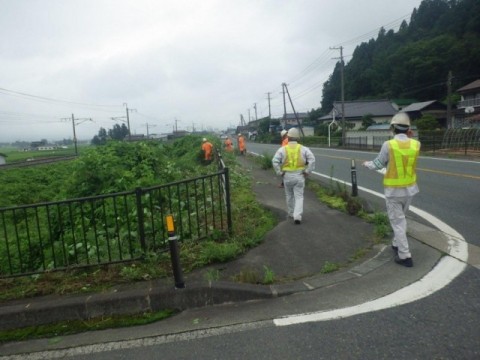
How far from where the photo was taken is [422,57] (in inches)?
2044

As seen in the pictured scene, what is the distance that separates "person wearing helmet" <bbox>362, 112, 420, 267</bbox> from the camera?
428 centimetres

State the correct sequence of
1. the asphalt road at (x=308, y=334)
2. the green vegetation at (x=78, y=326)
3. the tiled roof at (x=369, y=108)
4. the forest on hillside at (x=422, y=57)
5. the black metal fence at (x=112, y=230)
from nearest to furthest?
the asphalt road at (x=308, y=334), the green vegetation at (x=78, y=326), the black metal fence at (x=112, y=230), the forest on hillside at (x=422, y=57), the tiled roof at (x=369, y=108)

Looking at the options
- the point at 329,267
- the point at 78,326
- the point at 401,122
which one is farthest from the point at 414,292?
the point at 78,326

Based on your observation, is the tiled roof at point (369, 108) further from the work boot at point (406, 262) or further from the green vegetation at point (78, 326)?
the green vegetation at point (78, 326)

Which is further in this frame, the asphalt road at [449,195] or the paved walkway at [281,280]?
the asphalt road at [449,195]

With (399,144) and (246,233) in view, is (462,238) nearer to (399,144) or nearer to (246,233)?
(399,144)

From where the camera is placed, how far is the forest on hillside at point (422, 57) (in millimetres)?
48094

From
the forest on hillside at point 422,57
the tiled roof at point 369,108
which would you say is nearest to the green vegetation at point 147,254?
the tiled roof at point 369,108

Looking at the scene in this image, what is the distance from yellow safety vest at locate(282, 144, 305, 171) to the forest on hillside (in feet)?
168

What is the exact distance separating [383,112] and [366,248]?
5433 cm

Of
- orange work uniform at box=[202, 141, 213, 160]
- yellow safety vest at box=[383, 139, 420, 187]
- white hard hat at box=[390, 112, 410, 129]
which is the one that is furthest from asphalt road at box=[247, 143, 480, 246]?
orange work uniform at box=[202, 141, 213, 160]

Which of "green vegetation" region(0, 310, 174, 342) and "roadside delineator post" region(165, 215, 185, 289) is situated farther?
"roadside delineator post" region(165, 215, 185, 289)

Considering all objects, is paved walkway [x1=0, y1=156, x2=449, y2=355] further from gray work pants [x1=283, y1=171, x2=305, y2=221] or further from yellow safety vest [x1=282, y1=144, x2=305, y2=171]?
yellow safety vest [x1=282, y1=144, x2=305, y2=171]

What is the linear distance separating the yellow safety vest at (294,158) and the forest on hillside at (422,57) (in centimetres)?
5129
